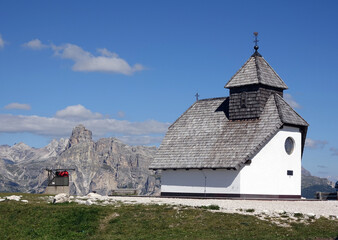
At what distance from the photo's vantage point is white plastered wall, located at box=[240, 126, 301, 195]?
48406 millimetres

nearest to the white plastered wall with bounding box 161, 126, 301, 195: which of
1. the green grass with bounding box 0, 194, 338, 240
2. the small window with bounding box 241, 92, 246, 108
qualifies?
the small window with bounding box 241, 92, 246, 108

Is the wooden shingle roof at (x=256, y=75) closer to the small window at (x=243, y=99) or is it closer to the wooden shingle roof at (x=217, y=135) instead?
the small window at (x=243, y=99)

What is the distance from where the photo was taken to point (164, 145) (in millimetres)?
55875

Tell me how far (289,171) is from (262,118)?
5.41m

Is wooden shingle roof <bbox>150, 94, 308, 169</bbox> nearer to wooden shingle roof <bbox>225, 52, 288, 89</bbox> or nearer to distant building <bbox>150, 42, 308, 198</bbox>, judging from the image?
distant building <bbox>150, 42, 308, 198</bbox>

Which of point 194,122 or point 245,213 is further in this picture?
point 194,122

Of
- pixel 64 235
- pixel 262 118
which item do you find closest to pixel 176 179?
pixel 262 118

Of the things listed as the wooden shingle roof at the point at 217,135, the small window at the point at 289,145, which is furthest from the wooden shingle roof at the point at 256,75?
the small window at the point at 289,145

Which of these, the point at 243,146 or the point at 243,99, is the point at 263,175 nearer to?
the point at 243,146

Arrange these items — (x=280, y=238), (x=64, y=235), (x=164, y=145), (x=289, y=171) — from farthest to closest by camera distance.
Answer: (x=164, y=145), (x=289, y=171), (x=64, y=235), (x=280, y=238)

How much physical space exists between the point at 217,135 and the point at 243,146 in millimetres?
4229

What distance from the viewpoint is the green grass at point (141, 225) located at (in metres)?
29.5

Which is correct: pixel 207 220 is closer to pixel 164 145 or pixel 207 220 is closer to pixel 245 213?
pixel 245 213

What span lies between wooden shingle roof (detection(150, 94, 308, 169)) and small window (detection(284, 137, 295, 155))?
1693mm
